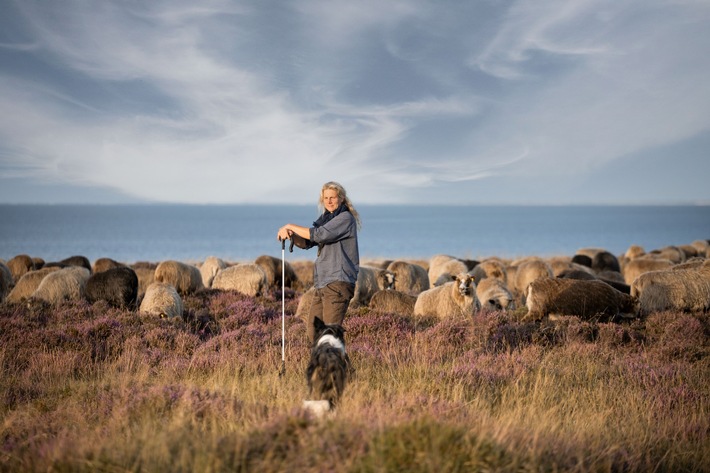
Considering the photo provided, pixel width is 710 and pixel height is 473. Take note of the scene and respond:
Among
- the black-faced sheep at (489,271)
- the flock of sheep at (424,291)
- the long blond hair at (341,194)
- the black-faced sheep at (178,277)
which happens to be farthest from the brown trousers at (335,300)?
the black-faced sheep at (489,271)

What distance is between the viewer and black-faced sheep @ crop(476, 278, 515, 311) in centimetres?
1439

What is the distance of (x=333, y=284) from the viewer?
21.4 feet

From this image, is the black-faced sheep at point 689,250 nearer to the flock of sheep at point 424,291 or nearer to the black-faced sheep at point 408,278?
the flock of sheep at point 424,291

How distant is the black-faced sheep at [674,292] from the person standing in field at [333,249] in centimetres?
909

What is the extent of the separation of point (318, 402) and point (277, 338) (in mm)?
5223

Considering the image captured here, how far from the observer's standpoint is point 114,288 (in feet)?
45.4

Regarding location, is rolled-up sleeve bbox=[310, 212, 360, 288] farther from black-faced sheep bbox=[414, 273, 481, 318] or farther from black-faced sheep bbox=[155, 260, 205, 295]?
black-faced sheep bbox=[155, 260, 205, 295]

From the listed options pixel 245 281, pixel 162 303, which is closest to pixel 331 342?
pixel 162 303

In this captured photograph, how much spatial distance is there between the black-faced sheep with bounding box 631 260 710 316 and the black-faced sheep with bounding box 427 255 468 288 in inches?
248

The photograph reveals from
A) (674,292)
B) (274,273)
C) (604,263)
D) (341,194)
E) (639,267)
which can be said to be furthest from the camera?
(604,263)

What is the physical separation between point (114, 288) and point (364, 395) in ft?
33.5

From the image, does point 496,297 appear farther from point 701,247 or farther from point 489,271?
point 701,247

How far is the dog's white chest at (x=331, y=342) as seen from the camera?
5.30 meters

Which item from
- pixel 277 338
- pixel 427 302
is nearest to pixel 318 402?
pixel 277 338
